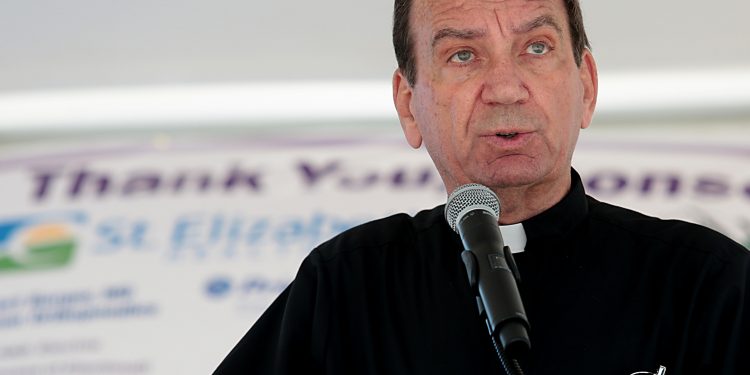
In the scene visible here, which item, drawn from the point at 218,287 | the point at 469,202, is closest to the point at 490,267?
the point at 469,202

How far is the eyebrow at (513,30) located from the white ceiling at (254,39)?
2257 mm

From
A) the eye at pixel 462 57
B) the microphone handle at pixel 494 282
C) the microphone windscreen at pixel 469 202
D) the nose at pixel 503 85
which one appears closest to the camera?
the microphone handle at pixel 494 282

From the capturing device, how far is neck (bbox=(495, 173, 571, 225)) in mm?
2217

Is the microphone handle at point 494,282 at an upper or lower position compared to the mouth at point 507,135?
lower

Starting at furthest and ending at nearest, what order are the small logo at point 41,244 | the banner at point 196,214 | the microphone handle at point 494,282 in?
the small logo at point 41,244, the banner at point 196,214, the microphone handle at point 494,282

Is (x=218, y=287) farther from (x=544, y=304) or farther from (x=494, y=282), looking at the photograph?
(x=494, y=282)

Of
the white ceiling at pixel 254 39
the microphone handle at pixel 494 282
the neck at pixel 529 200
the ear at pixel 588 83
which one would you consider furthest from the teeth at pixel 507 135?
the white ceiling at pixel 254 39

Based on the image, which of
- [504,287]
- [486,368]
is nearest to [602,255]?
[486,368]

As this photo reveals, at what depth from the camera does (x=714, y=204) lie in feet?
14.0

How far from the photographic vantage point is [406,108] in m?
2.42

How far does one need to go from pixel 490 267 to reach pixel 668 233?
2.24 feet

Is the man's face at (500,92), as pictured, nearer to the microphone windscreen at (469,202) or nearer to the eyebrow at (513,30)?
the eyebrow at (513,30)

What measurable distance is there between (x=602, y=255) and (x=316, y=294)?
1.76 feet

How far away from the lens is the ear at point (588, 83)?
7.59 feet
